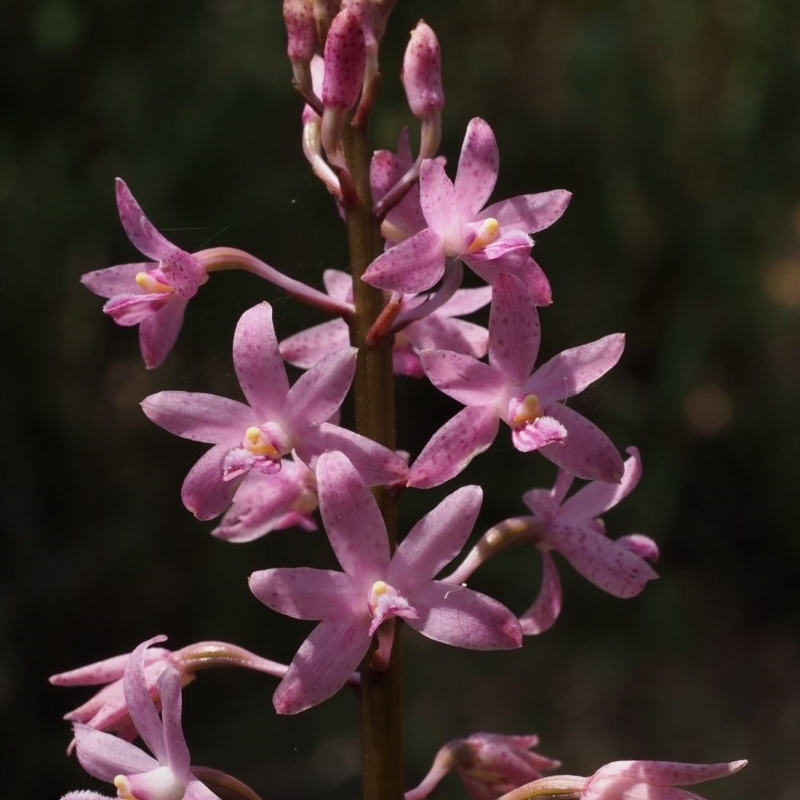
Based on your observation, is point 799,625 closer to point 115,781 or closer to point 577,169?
point 577,169

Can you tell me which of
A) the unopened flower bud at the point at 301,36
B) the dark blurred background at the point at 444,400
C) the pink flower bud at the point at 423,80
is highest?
the unopened flower bud at the point at 301,36

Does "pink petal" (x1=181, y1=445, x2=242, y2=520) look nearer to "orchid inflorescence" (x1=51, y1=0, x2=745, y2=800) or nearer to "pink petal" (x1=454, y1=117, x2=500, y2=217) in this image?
"orchid inflorescence" (x1=51, y1=0, x2=745, y2=800)

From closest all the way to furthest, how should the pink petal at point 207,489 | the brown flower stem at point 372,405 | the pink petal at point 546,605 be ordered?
the pink petal at point 207,489 < the brown flower stem at point 372,405 < the pink petal at point 546,605

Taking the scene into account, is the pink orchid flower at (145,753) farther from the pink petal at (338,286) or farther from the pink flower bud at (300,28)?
the pink flower bud at (300,28)

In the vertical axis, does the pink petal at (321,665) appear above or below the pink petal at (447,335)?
below

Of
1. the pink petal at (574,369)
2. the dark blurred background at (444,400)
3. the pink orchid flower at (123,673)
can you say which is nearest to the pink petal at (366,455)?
the pink petal at (574,369)

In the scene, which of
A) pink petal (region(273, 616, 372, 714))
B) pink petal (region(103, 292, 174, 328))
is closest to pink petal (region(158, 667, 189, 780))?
pink petal (region(273, 616, 372, 714))

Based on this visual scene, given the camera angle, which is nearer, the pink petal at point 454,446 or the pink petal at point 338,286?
the pink petal at point 454,446

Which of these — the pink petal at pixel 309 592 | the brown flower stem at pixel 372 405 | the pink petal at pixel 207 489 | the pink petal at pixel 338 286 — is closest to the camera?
the pink petal at pixel 309 592
